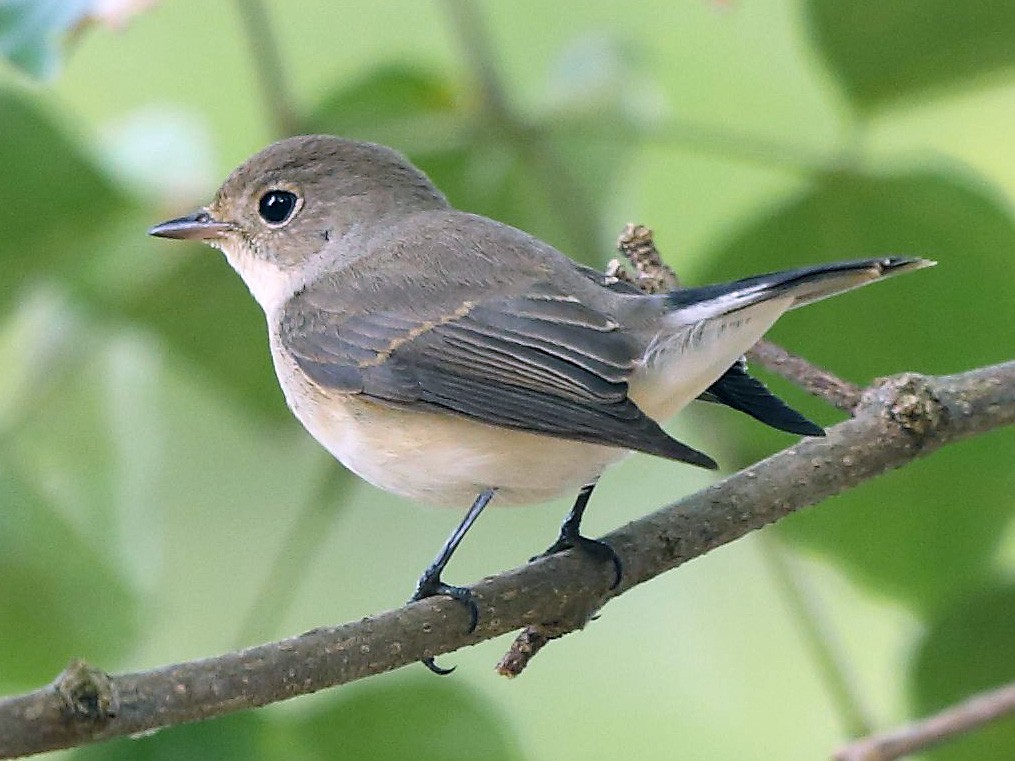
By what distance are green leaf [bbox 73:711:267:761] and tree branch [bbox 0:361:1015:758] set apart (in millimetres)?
442

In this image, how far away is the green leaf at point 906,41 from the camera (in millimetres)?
1747

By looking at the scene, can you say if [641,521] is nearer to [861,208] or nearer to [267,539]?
Result: [861,208]

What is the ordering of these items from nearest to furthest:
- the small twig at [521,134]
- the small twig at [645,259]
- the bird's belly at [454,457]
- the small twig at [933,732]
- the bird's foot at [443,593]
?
the bird's foot at [443,593] < the small twig at [933,732] < the bird's belly at [454,457] < the small twig at [645,259] < the small twig at [521,134]

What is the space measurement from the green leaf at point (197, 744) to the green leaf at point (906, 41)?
111 cm

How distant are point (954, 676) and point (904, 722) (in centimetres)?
13

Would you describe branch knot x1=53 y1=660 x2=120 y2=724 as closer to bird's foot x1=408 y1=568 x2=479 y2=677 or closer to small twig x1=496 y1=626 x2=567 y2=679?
bird's foot x1=408 y1=568 x2=479 y2=677

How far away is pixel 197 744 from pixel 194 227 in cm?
75

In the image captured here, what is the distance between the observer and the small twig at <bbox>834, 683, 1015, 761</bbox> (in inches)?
56.7

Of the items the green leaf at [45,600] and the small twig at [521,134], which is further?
the small twig at [521,134]

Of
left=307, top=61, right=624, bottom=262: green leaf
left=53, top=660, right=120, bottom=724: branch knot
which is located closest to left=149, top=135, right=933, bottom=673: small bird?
left=307, top=61, right=624, bottom=262: green leaf

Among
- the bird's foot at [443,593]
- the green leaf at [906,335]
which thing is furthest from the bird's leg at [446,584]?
the green leaf at [906,335]

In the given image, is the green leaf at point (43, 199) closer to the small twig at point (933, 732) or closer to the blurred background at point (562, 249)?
the blurred background at point (562, 249)

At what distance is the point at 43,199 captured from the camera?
1.91m

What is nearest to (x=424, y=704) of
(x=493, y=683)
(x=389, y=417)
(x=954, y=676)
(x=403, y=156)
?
(x=389, y=417)
